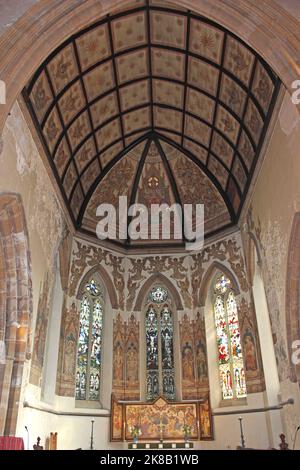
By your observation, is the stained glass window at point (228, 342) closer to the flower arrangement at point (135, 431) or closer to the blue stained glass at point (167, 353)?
the blue stained glass at point (167, 353)

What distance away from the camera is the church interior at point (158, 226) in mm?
8156

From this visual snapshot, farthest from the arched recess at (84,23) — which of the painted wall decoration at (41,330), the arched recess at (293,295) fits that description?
the painted wall decoration at (41,330)

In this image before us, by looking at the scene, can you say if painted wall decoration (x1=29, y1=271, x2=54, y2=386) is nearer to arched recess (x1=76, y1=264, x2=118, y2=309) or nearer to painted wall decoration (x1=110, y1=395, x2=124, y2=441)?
arched recess (x1=76, y1=264, x2=118, y2=309)

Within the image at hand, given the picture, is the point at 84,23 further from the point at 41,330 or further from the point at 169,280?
the point at 169,280

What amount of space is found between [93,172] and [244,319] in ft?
23.2

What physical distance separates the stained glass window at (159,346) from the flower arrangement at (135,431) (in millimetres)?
1129

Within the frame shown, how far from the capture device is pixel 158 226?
50.5ft

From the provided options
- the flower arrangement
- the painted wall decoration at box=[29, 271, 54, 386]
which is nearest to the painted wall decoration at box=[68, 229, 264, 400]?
the flower arrangement

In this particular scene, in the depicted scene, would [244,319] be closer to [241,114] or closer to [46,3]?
[241,114]

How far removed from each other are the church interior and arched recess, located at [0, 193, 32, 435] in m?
0.03

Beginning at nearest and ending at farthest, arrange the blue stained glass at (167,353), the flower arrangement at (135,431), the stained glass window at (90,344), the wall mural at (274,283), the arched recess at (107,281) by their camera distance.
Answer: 1. the wall mural at (274,283)
2. the flower arrangement at (135,431)
3. the stained glass window at (90,344)
4. the blue stained glass at (167,353)
5. the arched recess at (107,281)

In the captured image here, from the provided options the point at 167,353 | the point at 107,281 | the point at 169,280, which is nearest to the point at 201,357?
the point at 167,353

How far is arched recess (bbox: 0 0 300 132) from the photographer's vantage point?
6633mm

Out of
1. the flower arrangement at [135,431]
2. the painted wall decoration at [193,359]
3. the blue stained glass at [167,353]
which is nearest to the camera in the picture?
the flower arrangement at [135,431]
